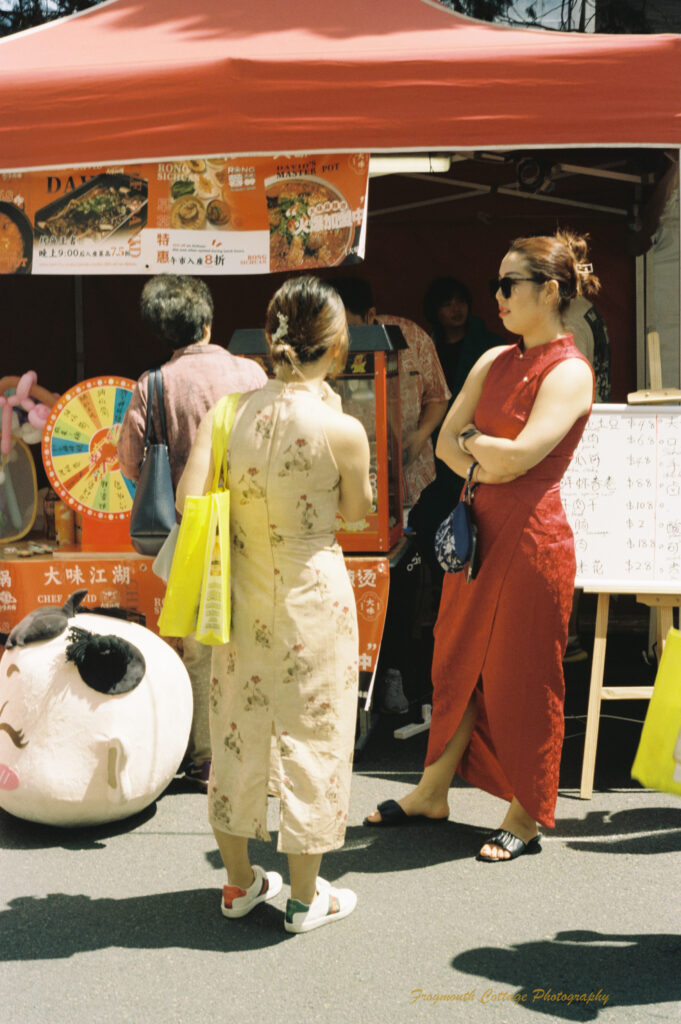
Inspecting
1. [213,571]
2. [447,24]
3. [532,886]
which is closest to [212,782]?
[213,571]

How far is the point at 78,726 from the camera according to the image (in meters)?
3.57

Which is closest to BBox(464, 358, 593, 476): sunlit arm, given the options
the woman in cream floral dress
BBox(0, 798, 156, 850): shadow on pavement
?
the woman in cream floral dress

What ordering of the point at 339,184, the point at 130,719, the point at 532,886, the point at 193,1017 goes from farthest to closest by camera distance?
the point at 339,184 → the point at 130,719 → the point at 532,886 → the point at 193,1017

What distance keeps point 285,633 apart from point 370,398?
67.6 inches

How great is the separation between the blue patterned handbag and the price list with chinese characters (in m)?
0.64

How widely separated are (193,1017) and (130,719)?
4.08 feet

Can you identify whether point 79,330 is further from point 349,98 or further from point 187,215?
point 349,98

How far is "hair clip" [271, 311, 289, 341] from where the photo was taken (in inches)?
109

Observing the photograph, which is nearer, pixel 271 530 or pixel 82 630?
pixel 271 530

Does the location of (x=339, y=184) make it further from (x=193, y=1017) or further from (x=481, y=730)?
(x=193, y=1017)

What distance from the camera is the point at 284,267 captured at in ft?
14.8

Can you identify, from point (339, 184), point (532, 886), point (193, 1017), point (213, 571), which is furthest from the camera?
point (339, 184)

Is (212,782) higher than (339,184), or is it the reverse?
(339,184)

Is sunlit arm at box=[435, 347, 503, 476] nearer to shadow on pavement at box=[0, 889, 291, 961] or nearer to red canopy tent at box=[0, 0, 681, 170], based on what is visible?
red canopy tent at box=[0, 0, 681, 170]
